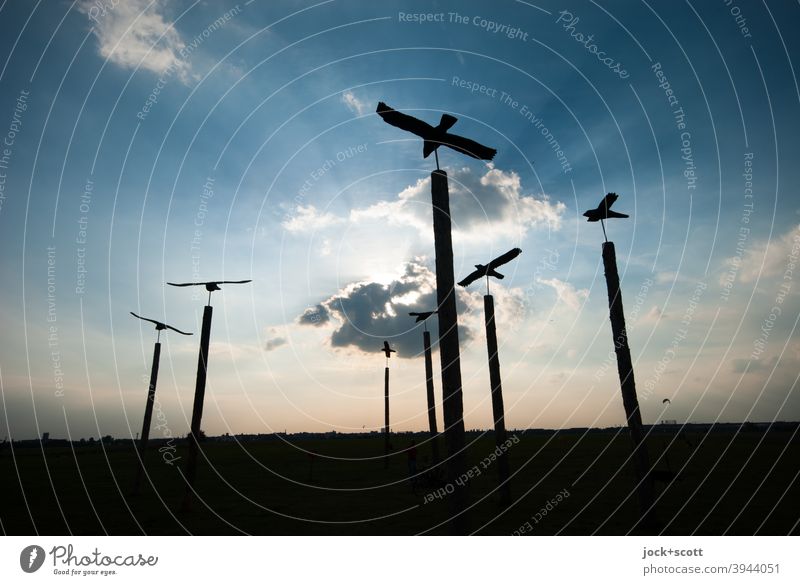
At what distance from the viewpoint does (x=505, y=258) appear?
15.7 meters

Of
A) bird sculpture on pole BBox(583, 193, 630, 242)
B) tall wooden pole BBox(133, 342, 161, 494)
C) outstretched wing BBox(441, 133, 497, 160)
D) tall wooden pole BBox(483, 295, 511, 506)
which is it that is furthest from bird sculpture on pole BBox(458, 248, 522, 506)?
tall wooden pole BBox(133, 342, 161, 494)

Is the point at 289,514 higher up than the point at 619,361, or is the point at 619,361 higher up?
the point at 619,361

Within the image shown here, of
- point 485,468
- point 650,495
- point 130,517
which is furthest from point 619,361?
point 485,468

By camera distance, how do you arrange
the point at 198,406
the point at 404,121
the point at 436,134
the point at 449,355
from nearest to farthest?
the point at 449,355
the point at 404,121
the point at 436,134
the point at 198,406

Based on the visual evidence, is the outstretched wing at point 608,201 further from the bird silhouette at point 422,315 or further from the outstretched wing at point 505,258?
the bird silhouette at point 422,315

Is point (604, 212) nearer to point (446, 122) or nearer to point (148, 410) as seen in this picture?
point (446, 122)

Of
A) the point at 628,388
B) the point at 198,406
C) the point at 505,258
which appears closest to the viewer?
the point at 628,388

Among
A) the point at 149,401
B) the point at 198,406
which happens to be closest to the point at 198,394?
the point at 198,406

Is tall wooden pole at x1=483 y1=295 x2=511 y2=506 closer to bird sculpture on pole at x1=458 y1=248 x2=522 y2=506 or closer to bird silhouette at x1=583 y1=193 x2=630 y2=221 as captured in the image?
bird sculpture on pole at x1=458 y1=248 x2=522 y2=506

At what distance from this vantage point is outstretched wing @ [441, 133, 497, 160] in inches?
352

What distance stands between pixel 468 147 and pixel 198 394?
14914 mm
